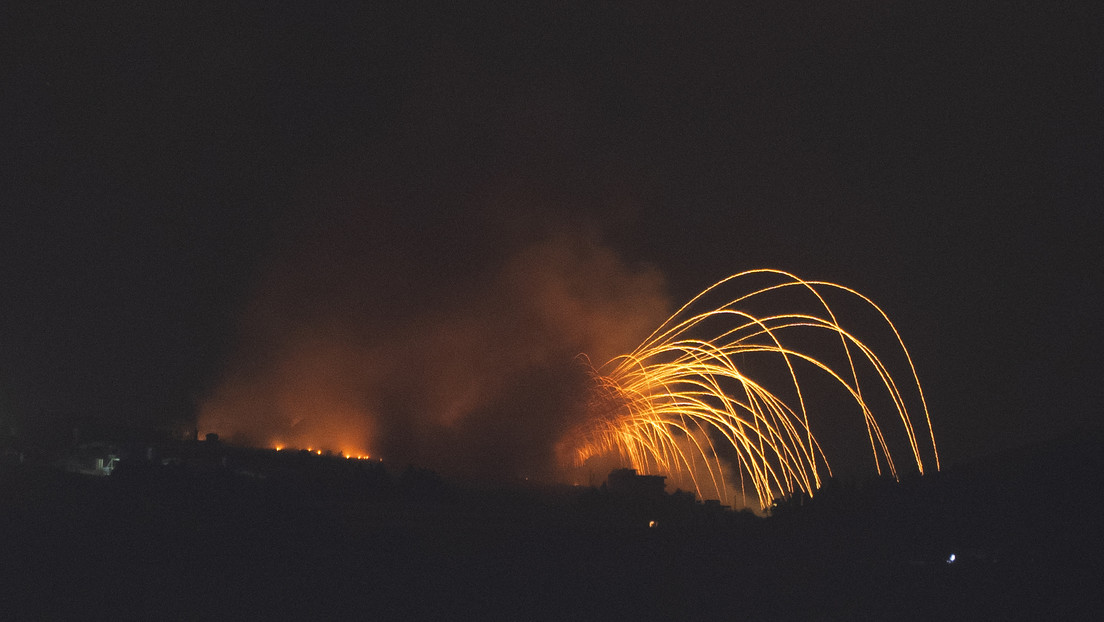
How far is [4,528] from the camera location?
22.3 metres

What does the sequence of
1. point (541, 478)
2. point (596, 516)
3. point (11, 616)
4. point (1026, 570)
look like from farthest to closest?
point (541, 478), point (596, 516), point (1026, 570), point (11, 616)

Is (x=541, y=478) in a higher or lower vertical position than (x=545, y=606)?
higher

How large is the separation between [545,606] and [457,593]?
6.12ft

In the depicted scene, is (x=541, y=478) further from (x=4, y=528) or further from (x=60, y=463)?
(x=4, y=528)

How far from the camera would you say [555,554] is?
882 inches

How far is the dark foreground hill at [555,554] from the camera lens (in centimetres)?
1786

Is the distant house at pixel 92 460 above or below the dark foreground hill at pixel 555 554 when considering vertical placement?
above

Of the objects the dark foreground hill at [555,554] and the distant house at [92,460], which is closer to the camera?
the dark foreground hill at [555,554]

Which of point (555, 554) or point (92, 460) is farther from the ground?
point (92, 460)

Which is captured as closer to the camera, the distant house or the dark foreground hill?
the dark foreground hill

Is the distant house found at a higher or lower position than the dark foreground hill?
higher

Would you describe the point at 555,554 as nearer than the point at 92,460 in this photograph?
Yes

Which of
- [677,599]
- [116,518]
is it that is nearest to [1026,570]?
[677,599]

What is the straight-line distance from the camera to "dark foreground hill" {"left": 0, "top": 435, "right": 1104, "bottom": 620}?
17859 mm
